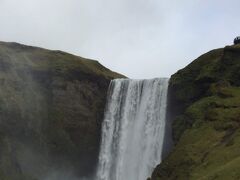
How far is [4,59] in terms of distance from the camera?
9100cm

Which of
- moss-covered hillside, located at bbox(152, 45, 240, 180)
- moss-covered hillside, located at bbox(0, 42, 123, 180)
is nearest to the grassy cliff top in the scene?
moss-covered hillside, located at bbox(0, 42, 123, 180)

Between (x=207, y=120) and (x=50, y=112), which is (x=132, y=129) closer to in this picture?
(x=50, y=112)

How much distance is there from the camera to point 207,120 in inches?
Answer: 2458

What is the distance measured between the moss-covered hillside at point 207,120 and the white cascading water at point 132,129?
4.59 meters

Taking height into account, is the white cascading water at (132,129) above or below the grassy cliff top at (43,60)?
below

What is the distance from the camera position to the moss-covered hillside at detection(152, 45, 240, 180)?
171ft

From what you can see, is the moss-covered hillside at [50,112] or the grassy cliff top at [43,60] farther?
the grassy cliff top at [43,60]

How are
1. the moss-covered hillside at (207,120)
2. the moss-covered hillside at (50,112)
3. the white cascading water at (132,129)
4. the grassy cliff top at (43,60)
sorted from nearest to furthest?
the moss-covered hillside at (207,120)
the white cascading water at (132,129)
the moss-covered hillside at (50,112)
the grassy cliff top at (43,60)

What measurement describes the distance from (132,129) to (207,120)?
25051 mm

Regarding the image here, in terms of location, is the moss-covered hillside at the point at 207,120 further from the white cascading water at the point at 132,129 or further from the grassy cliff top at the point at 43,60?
the grassy cliff top at the point at 43,60

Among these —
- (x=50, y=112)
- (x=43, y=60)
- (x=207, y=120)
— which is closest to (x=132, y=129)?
(x=50, y=112)

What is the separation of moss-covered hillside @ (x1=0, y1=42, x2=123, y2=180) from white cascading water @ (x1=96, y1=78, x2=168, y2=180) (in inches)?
99.1

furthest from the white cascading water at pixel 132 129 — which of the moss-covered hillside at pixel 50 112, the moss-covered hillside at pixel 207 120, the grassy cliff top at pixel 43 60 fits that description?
the grassy cliff top at pixel 43 60

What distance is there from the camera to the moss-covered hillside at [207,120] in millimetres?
52222
